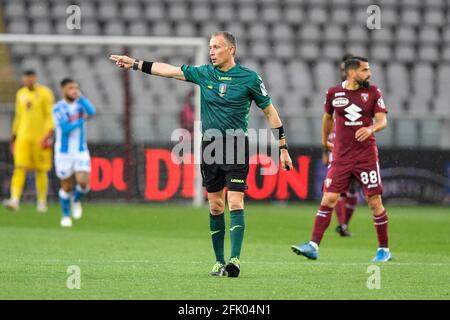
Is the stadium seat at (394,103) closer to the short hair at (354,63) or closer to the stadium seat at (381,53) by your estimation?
the stadium seat at (381,53)

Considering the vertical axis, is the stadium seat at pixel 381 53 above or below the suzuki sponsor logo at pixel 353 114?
above

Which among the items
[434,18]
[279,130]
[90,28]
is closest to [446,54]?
[434,18]

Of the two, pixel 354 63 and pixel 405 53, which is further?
pixel 405 53

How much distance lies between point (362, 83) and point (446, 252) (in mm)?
2218

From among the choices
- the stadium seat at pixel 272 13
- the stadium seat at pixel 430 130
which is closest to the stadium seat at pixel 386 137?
the stadium seat at pixel 430 130

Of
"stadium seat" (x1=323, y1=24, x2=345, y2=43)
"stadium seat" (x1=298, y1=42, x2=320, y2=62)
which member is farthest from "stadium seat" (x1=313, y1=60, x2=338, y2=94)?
"stadium seat" (x1=323, y1=24, x2=345, y2=43)

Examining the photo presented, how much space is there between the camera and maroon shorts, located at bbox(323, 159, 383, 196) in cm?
1099

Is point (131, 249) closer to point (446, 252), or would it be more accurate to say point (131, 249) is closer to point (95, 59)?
point (446, 252)

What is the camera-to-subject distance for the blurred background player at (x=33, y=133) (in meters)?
18.1

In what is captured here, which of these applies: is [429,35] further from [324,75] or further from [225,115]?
[225,115]

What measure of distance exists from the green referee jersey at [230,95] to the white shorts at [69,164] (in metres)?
7.11

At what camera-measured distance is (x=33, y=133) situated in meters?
18.7

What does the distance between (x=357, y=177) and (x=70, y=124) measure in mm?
6156

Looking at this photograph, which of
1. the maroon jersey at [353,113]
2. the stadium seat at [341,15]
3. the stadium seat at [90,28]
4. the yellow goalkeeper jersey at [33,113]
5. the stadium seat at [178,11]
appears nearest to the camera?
the maroon jersey at [353,113]
